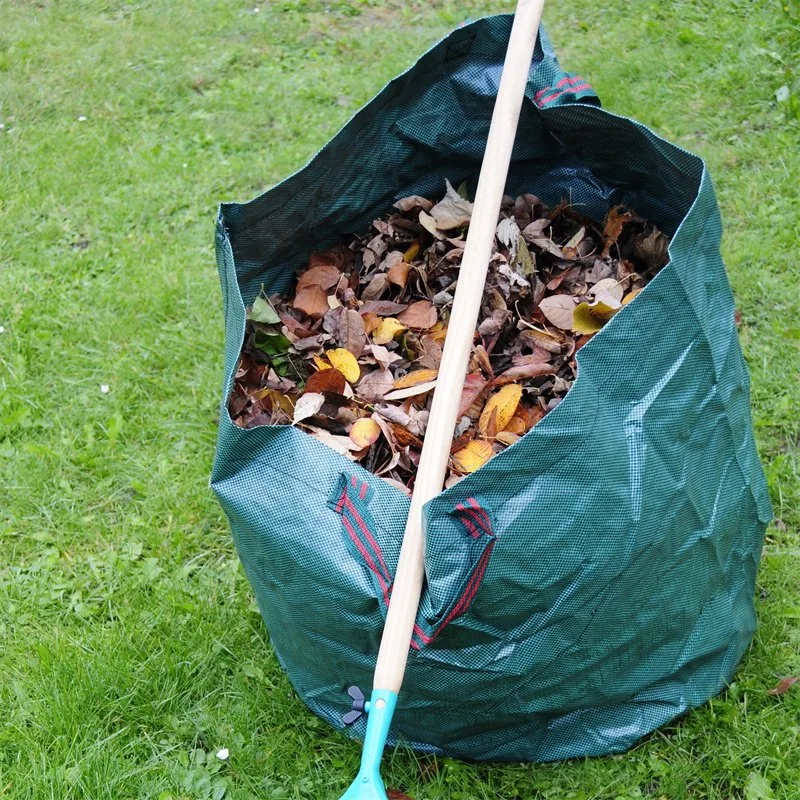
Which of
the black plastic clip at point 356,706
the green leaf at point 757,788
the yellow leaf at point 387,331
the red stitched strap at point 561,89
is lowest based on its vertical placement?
the green leaf at point 757,788

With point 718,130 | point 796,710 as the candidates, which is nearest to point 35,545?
point 796,710

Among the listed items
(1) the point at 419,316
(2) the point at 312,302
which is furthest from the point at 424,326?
(2) the point at 312,302

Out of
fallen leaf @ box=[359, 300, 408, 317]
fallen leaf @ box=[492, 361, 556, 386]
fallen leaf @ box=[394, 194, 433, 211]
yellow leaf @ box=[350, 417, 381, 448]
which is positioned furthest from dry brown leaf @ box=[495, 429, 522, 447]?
fallen leaf @ box=[394, 194, 433, 211]

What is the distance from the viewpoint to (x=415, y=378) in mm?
1960

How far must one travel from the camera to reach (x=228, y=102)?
4000 millimetres

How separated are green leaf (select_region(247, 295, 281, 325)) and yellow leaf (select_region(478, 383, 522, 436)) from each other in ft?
1.74

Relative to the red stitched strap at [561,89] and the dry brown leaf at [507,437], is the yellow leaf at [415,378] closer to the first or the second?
the dry brown leaf at [507,437]

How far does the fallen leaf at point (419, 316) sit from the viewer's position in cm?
209

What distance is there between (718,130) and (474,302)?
7.35 feet

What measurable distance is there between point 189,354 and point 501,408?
136 cm

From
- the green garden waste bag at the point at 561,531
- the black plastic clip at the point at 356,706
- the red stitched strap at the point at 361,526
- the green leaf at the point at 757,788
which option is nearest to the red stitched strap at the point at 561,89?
the green garden waste bag at the point at 561,531

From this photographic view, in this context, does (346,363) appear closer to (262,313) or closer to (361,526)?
(262,313)

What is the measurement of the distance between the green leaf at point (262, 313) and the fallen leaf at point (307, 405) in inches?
8.8

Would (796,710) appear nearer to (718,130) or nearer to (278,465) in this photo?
(278,465)
